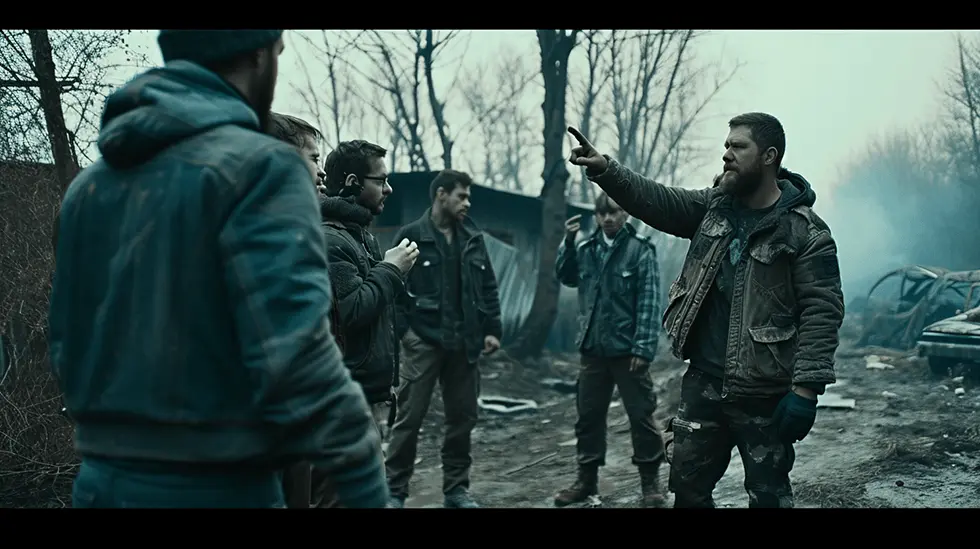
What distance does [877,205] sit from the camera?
18266 mm

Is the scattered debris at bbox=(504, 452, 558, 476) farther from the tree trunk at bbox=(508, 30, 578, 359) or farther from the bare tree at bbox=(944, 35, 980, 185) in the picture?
the bare tree at bbox=(944, 35, 980, 185)

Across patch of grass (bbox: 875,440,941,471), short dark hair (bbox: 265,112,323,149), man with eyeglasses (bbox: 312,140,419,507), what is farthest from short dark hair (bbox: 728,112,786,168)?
patch of grass (bbox: 875,440,941,471)

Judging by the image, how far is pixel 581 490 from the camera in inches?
255

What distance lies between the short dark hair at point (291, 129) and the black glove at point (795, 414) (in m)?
2.56

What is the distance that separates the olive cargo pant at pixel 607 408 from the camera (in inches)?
248

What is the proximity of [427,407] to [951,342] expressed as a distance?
6.44 metres

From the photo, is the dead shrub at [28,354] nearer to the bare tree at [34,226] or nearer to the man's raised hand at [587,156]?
the bare tree at [34,226]

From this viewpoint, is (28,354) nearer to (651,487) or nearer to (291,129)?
(291,129)

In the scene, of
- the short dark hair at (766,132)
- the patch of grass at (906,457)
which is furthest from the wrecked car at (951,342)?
the short dark hair at (766,132)

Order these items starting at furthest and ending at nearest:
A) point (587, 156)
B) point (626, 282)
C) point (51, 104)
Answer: point (626, 282), point (51, 104), point (587, 156)

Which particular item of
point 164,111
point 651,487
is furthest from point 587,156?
point 651,487
